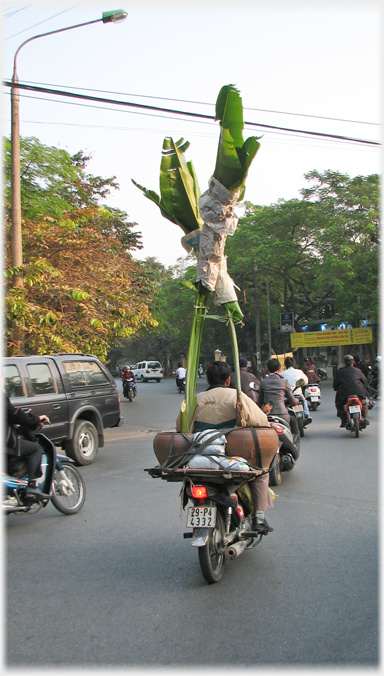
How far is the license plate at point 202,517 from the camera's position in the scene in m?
3.80

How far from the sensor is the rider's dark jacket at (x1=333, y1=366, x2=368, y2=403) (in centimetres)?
1083

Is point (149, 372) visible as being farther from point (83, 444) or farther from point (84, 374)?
point (83, 444)

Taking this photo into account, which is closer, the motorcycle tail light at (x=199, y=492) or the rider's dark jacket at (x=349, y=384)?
the motorcycle tail light at (x=199, y=492)

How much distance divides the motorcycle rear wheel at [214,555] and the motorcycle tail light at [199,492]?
0.27 m

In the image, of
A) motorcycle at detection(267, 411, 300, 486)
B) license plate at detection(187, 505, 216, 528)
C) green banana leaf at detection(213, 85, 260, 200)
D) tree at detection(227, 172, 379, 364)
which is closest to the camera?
license plate at detection(187, 505, 216, 528)

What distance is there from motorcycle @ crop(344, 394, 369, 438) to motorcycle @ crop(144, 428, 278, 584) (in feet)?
22.4

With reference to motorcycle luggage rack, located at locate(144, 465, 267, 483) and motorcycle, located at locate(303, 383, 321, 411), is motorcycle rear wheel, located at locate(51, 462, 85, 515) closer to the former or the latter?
motorcycle luggage rack, located at locate(144, 465, 267, 483)

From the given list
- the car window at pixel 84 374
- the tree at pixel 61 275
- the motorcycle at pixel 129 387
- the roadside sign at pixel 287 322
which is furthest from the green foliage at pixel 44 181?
the roadside sign at pixel 287 322

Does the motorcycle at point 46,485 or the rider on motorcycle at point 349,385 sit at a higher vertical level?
the rider on motorcycle at point 349,385

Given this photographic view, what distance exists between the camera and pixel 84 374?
378 inches

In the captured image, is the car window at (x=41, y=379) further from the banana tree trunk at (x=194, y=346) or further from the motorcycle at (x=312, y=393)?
the motorcycle at (x=312, y=393)

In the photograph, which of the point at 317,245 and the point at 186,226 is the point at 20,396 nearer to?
the point at 186,226

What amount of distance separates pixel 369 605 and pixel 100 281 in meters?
10.7

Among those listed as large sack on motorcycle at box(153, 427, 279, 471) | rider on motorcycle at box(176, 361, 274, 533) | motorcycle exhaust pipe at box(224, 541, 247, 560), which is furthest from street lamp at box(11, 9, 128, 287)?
motorcycle exhaust pipe at box(224, 541, 247, 560)
